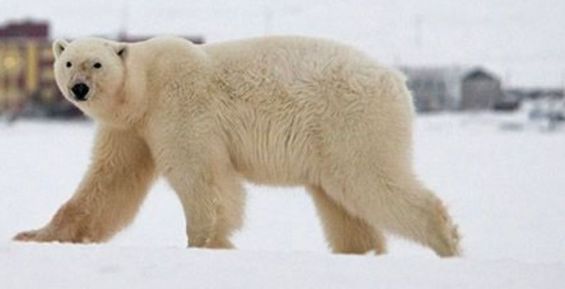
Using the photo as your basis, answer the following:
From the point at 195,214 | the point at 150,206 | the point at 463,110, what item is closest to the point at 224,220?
the point at 195,214

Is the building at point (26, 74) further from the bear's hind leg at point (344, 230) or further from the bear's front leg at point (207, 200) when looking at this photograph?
the bear's front leg at point (207, 200)

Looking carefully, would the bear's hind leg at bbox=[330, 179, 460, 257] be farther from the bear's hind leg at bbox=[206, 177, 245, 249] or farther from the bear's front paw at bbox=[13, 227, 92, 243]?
the bear's front paw at bbox=[13, 227, 92, 243]

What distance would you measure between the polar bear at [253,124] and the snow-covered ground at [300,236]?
0.35 meters

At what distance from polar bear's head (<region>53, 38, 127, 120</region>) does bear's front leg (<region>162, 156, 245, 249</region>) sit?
533 mm

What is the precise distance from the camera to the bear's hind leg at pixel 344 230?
5.67 metres

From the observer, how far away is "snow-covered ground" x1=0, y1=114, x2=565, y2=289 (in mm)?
3199

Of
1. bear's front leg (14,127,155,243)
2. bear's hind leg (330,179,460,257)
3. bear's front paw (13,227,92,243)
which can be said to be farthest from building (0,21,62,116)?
bear's hind leg (330,179,460,257)

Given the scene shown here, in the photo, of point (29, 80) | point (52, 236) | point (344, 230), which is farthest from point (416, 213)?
point (29, 80)

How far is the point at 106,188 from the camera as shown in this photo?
5.62 meters

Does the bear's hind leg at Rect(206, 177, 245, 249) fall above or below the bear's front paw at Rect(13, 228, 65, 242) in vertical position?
above

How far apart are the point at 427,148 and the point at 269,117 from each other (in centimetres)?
1564

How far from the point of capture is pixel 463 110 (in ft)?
155

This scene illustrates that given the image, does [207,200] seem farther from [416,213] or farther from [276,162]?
[416,213]

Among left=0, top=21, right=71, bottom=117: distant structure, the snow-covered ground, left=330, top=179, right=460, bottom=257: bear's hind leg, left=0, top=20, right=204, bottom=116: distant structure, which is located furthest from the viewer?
left=0, top=21, right=71, bottom=117: distant structure
